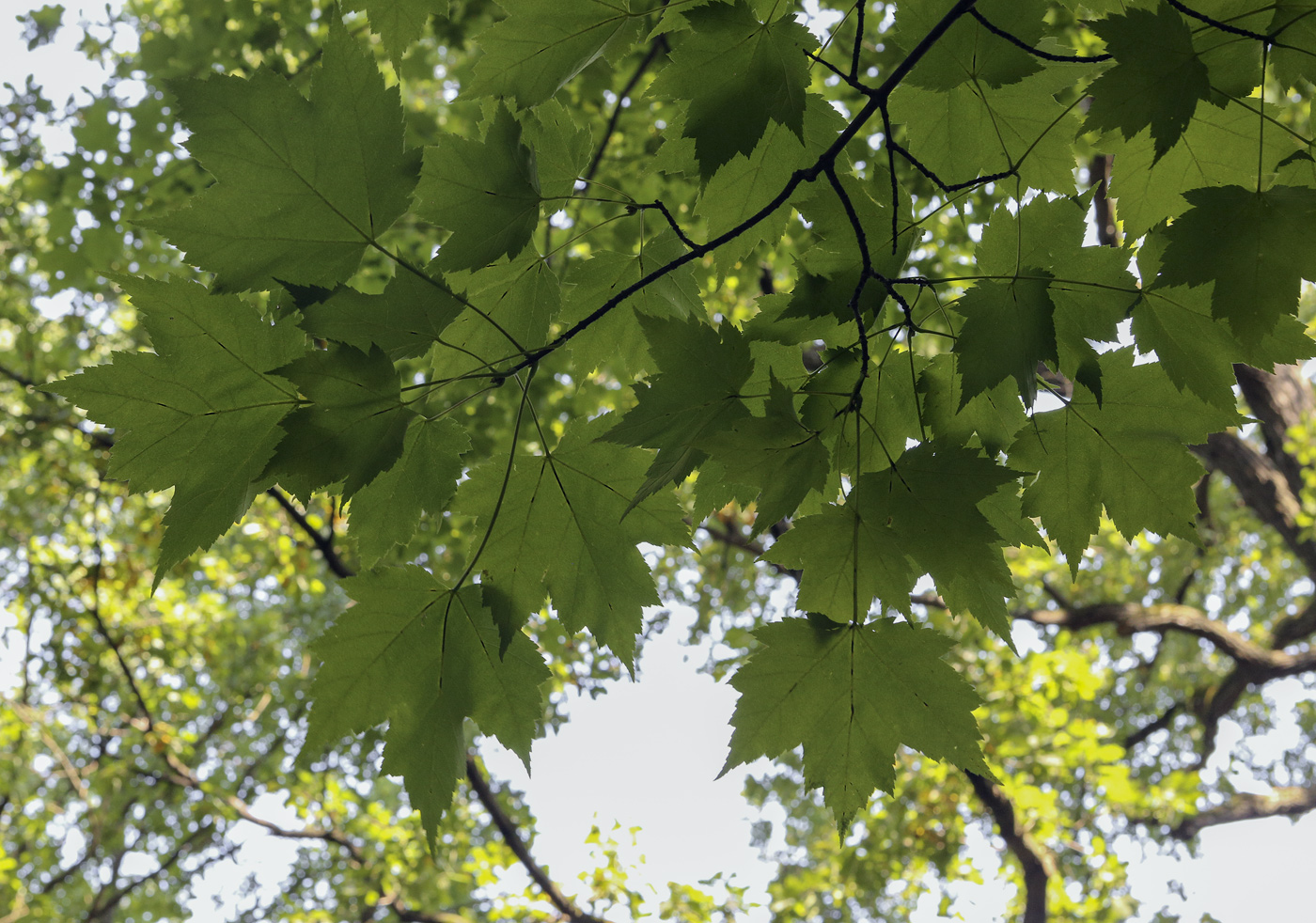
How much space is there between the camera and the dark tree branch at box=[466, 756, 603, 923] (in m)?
4.91

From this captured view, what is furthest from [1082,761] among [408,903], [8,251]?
[8,251]

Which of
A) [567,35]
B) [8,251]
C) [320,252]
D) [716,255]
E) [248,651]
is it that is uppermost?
[8,251]

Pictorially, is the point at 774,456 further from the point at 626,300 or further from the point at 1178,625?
the point at 1178,625

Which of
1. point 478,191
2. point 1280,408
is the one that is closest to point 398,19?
point 478,191

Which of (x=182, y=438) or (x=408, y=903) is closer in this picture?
(x=182, y=438)

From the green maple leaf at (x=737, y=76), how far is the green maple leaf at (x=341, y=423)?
19.0 inches

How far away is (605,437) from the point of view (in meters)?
0.95

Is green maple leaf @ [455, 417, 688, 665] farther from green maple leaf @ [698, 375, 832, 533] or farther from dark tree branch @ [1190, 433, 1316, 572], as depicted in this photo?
dark tree branch @ [1190, 433, 1316, 572]

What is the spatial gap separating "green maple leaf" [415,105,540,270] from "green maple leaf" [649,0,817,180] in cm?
23

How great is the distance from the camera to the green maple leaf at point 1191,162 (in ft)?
3.56

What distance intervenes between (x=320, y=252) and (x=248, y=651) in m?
10.4

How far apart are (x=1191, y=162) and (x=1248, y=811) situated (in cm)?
1036

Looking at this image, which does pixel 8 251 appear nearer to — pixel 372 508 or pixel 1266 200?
pixel 372 508

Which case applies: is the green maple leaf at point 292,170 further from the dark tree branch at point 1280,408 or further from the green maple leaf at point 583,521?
the dark tree branch at point 1280,408
